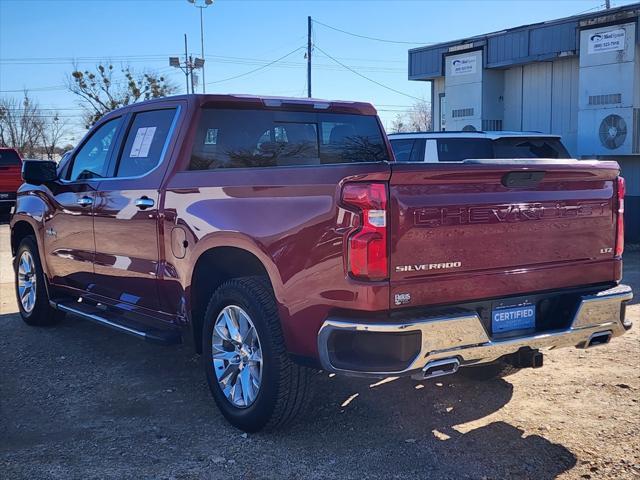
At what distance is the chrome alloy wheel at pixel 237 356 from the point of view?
4004 mm

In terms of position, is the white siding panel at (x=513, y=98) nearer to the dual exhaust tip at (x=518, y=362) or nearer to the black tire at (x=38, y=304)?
the black tire at (x=38, y=304)

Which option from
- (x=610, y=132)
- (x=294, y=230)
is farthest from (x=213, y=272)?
(x=610, y=132)

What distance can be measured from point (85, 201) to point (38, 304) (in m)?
1.61

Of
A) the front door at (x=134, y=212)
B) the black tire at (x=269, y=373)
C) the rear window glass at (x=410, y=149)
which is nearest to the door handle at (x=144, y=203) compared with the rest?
the front door at (x=134, y=212)

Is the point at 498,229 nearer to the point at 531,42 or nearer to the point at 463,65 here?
the point at 531,42

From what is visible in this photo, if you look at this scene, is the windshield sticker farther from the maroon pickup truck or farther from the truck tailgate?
the truck tailgate

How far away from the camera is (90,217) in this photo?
5445mm

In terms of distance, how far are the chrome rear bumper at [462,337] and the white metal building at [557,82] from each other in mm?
8929

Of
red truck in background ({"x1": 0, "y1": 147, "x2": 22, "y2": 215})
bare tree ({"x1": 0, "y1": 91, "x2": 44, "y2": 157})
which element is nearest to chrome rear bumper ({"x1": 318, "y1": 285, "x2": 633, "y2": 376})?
red truck in background ({"x1": 0, "y1": 147, "x2": 22, "y2": 215})

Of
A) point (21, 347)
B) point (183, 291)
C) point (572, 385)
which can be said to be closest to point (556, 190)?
point (572, 385)

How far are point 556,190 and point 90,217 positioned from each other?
11.5ft

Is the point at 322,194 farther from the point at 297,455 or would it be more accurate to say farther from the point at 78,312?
the point at 78,312

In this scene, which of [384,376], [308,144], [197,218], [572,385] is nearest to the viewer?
[384,376]

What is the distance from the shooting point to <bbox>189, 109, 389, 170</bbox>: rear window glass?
Result: 4.79 m
